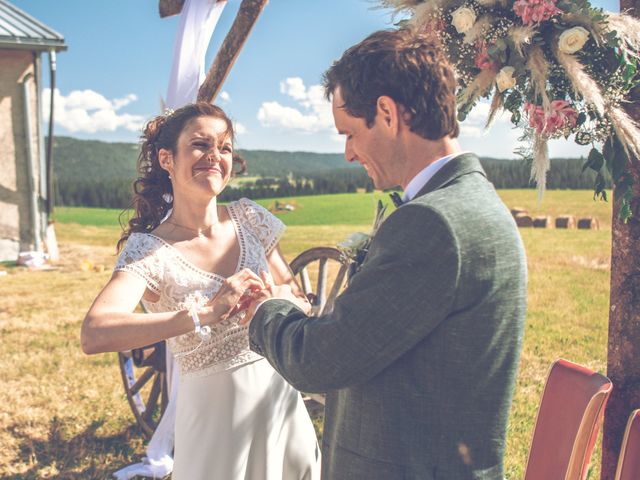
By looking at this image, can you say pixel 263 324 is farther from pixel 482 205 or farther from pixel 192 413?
pixel 192 413

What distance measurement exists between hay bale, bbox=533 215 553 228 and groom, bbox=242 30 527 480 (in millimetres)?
20258

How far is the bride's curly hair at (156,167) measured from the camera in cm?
288

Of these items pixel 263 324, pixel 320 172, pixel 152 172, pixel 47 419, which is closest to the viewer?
pixel 263 324

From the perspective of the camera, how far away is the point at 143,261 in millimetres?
2600

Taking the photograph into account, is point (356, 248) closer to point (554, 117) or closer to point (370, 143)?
point (370, 143)

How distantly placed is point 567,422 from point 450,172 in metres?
1.14

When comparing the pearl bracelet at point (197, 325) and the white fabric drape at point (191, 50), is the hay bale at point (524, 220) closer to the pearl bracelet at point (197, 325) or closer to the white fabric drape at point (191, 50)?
the white fabric drape at point (191, 50)

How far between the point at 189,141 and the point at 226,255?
53 cm

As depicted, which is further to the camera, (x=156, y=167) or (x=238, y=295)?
(x=156, y=167)

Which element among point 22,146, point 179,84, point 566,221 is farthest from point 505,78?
point 566,221

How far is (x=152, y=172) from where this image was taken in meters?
3.05

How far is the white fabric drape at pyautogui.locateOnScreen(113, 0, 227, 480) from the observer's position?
4.41 metres

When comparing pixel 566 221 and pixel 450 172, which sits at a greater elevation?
pixel 450 172

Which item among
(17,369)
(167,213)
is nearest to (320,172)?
(17,369)
